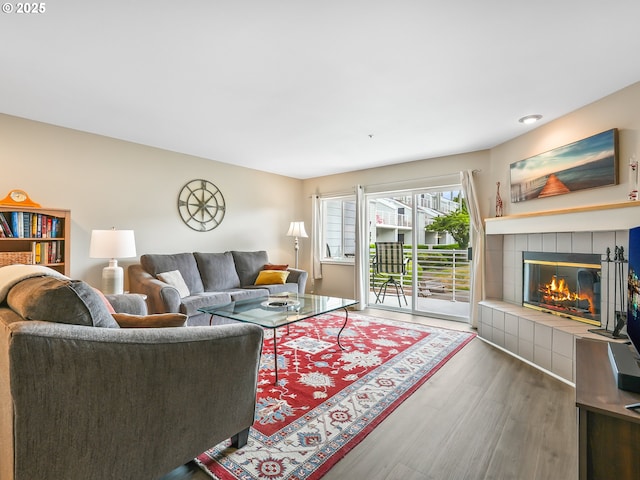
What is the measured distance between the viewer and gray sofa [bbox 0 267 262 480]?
3.37ft

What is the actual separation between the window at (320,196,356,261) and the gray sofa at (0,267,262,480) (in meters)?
4.33

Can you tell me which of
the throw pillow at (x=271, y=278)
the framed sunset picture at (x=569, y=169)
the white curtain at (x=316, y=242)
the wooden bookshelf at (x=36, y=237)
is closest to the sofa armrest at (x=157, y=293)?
the wooden bookshelf at (x=36, y=237)

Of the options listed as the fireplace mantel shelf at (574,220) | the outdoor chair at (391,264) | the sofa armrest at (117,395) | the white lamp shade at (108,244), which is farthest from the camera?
the outdoor chair at (391,264)

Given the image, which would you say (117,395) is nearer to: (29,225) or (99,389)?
(99,389)

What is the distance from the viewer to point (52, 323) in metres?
1.13

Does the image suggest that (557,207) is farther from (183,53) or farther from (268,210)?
(268,210)

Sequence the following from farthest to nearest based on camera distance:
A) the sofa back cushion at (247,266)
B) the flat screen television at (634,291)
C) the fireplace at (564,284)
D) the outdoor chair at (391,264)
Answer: the outdoor chair at (391,264) < the sofa back cushion at (247,266) < the fireplace at (564,284) < the flat screen television at (634,291)

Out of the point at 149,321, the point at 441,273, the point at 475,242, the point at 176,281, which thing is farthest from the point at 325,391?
the point at 441,273

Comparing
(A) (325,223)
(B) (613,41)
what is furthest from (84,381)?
(A) (325,223)

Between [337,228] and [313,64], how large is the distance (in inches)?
152

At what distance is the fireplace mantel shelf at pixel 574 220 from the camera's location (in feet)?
7.55

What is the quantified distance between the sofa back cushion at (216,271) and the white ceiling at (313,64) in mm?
1666
